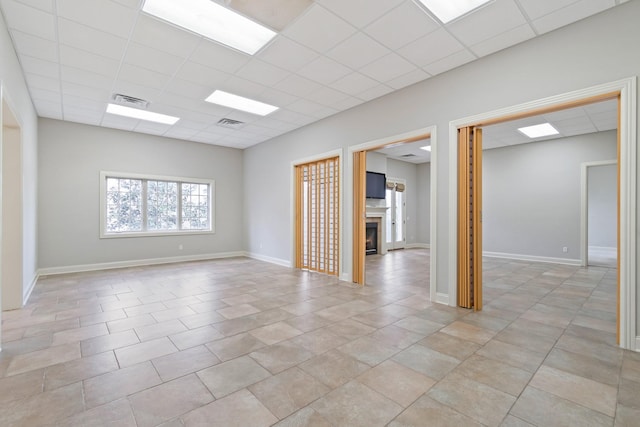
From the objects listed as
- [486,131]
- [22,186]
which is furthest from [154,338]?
[486,131]

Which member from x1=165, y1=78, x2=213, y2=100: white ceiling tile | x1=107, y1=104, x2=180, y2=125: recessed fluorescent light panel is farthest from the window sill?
x1=165, y1=78, x2=213, y2=100: white ceiling tile

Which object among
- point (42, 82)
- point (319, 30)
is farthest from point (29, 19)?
point (319, 30)

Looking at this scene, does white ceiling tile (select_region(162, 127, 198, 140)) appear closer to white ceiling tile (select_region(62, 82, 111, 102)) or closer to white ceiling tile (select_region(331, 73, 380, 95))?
white ceiling tile (select_region(62, 82, 111, 102))

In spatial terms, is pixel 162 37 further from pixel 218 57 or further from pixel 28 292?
pixel 28 292

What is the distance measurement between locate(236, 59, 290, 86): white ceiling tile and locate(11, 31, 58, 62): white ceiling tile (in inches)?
78.4

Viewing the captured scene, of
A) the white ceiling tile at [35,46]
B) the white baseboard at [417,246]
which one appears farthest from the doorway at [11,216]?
the white baseboard at [417,246]

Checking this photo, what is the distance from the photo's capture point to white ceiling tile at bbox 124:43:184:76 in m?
3.34

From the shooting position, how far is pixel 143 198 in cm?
694

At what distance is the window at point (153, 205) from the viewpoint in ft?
21.4

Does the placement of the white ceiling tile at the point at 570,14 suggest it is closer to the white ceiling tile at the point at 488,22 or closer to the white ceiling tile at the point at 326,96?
the white ceiling tile at the point at 488,22

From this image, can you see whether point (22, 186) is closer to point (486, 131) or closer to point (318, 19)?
point (318, 19)

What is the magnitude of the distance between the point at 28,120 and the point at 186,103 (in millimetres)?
2207

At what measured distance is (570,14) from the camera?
2.75 m

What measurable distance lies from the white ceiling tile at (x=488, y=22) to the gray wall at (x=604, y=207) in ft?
31.7
